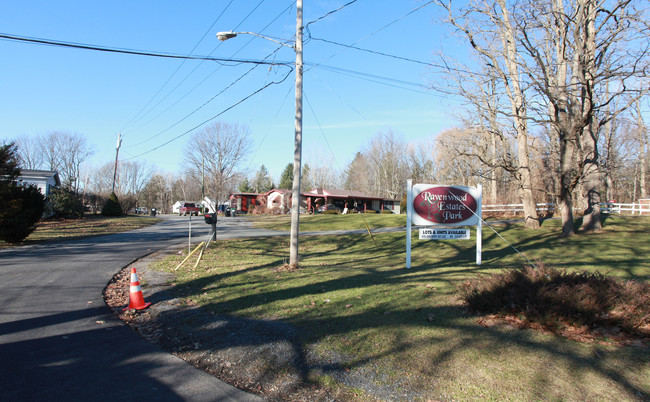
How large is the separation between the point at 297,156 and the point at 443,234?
4.53 m

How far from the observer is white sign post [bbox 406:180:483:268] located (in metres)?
10.5

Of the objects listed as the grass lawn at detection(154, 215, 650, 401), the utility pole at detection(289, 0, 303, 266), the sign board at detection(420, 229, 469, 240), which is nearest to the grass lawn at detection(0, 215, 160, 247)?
the grass lawn at detection(154, 215, 650, 401)

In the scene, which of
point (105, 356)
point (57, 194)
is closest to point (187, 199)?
point (57, 194)

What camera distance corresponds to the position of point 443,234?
34.9 feet

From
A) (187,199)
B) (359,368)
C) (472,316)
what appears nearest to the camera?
(359,368)

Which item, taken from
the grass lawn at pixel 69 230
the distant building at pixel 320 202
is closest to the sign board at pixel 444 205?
the grass lawn at pixel 69 230

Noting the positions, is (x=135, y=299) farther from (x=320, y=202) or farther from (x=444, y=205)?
(x=320, y=202)

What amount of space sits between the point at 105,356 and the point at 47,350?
821 mm

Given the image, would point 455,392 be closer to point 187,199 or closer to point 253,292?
point 253,292

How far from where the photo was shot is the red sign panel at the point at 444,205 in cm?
1057

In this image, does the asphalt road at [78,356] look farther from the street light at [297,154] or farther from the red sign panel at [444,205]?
Result: the red sign panel at [444,205]

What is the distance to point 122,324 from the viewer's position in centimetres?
622

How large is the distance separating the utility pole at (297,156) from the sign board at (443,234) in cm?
341

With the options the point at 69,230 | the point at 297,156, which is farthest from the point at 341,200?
the point at 297,156
